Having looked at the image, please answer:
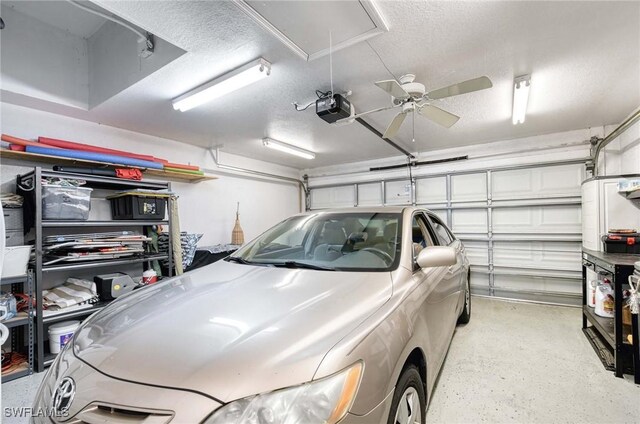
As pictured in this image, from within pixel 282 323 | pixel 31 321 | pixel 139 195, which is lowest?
pixel 31 321

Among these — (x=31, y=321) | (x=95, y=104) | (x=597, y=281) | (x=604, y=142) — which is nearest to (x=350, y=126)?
(x=95, y=104)

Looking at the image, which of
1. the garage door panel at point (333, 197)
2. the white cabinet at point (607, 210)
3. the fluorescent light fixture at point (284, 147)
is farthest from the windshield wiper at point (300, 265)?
the garage door panel at point (333, 197)

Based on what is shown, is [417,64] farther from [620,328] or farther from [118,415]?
[118,415]

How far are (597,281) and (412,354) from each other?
9.46 feet

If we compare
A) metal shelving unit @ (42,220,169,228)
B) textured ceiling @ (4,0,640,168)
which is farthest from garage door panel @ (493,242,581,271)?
metal shelving unit @ (42,220,169,228)

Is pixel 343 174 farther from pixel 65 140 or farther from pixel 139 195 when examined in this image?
pixel 65 140

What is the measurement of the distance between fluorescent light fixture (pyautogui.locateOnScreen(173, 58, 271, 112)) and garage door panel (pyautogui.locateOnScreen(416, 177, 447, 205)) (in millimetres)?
4241

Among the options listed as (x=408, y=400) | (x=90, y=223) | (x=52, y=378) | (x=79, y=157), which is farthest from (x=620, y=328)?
(x=79, y=157)

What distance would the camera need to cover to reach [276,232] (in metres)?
2.31

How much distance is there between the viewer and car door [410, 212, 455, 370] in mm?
1646

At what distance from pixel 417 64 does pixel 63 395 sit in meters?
3.00

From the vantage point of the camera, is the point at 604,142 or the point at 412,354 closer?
the point at 412,354

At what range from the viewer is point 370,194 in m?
6.40

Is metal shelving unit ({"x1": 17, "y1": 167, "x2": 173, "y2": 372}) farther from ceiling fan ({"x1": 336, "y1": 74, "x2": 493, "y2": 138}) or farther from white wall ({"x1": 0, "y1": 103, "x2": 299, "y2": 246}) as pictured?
ceiling fan ({"x1": 336, "y1": 74, "x2": 493, "y2": 138})
